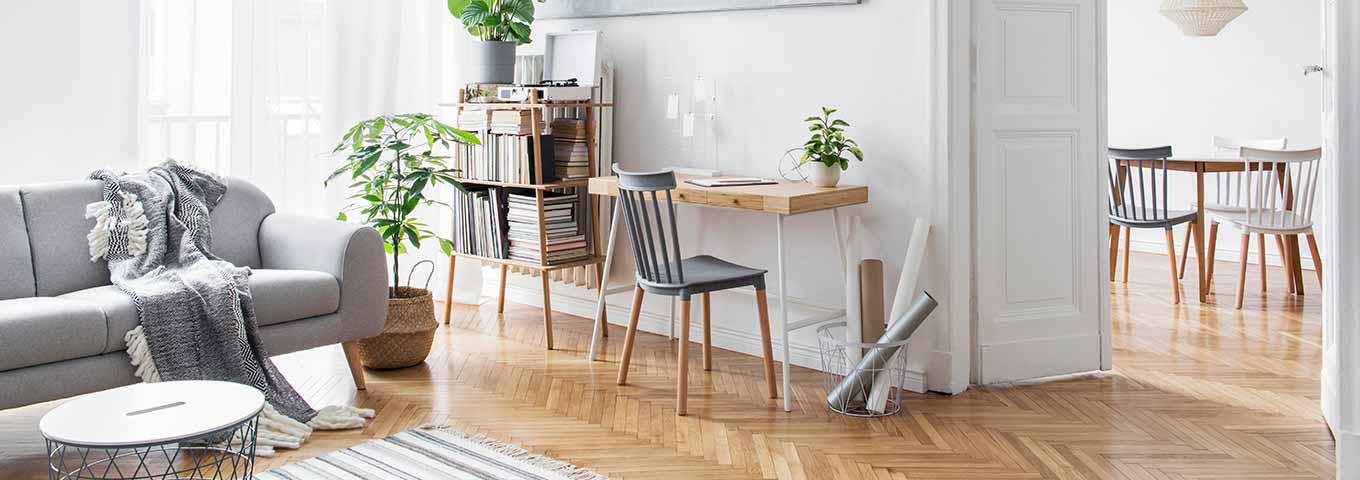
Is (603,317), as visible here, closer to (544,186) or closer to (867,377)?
(544,186)

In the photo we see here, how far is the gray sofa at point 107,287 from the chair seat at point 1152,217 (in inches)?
138

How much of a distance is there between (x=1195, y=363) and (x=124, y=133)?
414 cm

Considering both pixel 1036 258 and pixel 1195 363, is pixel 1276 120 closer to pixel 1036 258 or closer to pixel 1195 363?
pixel 1195 363

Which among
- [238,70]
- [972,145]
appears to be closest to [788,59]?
[972,145]

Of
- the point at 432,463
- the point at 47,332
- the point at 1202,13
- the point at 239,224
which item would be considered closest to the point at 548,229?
the point at 239,224

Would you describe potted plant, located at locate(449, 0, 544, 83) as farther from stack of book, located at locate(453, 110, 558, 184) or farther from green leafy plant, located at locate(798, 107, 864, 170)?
green leafy plant, located at locate(798, 107, 864, 170)

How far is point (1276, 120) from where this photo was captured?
6.61m

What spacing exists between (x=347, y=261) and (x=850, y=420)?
1670 millimetres

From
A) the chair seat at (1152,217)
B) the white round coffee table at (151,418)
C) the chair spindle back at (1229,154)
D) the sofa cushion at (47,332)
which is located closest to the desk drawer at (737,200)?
the white round coffee table at (151,418)

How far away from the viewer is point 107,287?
3.46 metres

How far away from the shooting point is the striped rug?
3.01m

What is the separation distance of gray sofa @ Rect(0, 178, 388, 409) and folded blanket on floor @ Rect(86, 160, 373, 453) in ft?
0.17

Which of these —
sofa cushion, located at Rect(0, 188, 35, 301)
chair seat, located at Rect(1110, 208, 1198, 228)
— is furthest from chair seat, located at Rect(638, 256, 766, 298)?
chair seat, located at Rect(1110, 208, 1198, 228)

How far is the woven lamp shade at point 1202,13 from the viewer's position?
5996 mm
